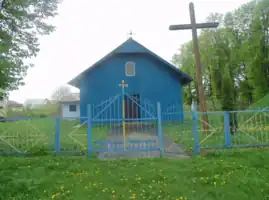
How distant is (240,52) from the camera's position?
28703 millimetres

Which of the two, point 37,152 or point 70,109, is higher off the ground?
point 70,109

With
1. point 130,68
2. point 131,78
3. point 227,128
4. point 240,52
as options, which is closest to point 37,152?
point 227,128

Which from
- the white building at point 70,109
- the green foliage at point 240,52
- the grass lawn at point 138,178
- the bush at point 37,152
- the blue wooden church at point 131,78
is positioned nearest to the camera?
the grass lawn at point 138,178

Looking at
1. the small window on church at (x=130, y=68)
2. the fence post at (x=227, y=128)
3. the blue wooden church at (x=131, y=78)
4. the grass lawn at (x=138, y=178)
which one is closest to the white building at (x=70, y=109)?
the blue wooden church at (x=131, y=78)

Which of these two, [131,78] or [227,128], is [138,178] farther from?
[131,78]

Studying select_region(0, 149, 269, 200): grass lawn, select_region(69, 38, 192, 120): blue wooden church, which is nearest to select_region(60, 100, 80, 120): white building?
select_region(69, 38, 192, 120): blue wooden church

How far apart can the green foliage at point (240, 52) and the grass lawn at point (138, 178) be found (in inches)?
729

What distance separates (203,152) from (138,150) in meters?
2.38

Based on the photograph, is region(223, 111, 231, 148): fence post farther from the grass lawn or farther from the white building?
the white building

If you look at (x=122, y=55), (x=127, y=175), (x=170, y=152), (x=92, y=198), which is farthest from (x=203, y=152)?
(x=122, y=55)

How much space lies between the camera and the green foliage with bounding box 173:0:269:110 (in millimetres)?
26216

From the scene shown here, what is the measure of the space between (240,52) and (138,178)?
1124 inches

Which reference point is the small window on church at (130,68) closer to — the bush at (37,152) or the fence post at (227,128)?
the fence post at (227,128)

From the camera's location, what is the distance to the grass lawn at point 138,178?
4.58 m
